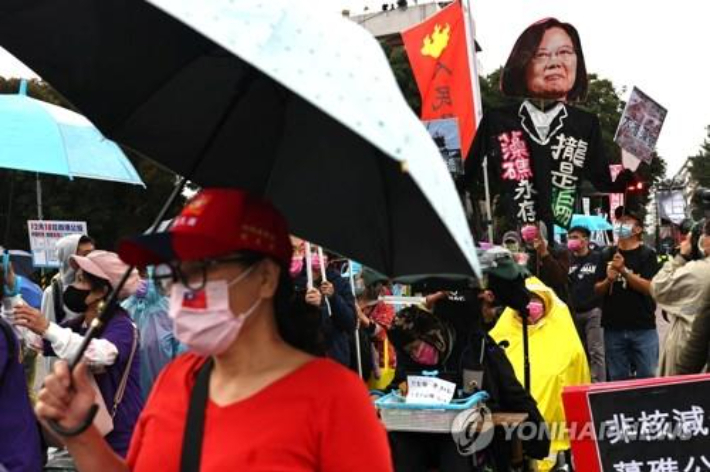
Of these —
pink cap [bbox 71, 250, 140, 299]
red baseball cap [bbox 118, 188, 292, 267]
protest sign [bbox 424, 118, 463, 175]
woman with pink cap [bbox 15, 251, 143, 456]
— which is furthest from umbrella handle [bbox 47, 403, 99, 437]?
protest sign [bbox 424, 118, 463, 175]

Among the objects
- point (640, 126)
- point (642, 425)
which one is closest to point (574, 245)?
point (640, 126)

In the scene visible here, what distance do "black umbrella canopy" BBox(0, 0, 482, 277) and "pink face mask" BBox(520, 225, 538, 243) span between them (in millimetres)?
4713

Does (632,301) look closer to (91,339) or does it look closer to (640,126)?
(640,126)

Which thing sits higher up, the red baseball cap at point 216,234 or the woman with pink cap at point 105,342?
the red baseball cap at point 216,234

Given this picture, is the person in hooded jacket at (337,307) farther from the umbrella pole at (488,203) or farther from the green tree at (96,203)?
the green tree at (96,203)

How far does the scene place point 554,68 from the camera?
22.5 feet

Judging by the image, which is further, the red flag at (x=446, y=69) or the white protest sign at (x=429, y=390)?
the red flag at (x=446, y=69)

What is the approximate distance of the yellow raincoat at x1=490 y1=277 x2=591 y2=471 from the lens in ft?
18.8

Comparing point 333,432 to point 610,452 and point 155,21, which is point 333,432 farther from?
point 610,452

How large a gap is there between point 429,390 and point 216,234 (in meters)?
2.69

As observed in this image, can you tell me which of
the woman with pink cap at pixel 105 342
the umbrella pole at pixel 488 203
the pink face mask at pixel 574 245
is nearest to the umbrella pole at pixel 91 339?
the woman with pink cap at pixel 105 342

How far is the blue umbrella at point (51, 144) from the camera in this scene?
17.7 feet

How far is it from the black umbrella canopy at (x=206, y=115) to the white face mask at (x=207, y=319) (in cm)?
53

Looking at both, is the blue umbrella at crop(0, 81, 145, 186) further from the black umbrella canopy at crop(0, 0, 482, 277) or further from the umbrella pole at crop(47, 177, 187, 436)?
the umbrella pole at crop(47, 177, 187, 436)
